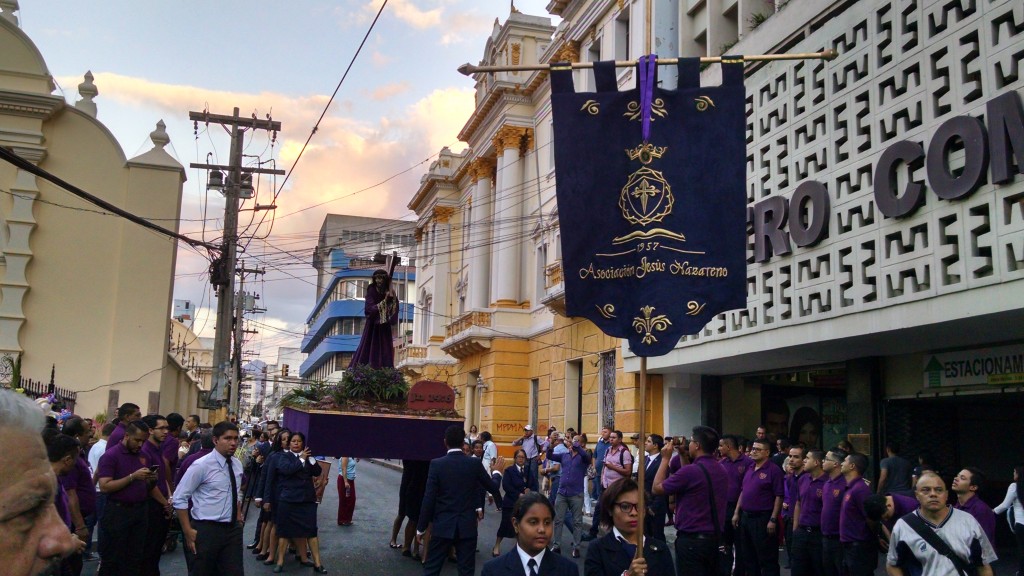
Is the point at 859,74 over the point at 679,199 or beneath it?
over

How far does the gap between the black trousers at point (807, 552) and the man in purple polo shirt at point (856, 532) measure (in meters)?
0.74

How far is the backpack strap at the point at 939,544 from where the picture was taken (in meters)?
6.20

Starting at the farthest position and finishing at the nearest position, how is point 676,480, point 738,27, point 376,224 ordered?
point 376,224
point 738,27
point 676,480

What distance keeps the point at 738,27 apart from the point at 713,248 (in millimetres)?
12920

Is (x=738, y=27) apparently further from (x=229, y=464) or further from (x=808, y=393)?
(x=229, y=464)

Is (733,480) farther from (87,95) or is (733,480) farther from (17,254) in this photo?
(87,95)

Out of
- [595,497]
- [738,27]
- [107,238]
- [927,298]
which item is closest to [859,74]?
[927,298]

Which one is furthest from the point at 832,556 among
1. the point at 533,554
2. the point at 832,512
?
the point at 533,554

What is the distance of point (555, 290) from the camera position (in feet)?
84.0

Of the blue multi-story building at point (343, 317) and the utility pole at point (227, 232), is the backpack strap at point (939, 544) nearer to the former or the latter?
the utility pole at point (227, 232)

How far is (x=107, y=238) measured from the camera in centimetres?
2353

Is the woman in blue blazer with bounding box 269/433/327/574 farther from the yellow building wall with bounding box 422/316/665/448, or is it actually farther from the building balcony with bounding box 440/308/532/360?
the building balcony with bounding box 440/308/532/360

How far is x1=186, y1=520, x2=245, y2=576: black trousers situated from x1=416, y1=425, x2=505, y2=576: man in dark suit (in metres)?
1.91

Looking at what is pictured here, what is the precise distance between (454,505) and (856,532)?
4025 mm
